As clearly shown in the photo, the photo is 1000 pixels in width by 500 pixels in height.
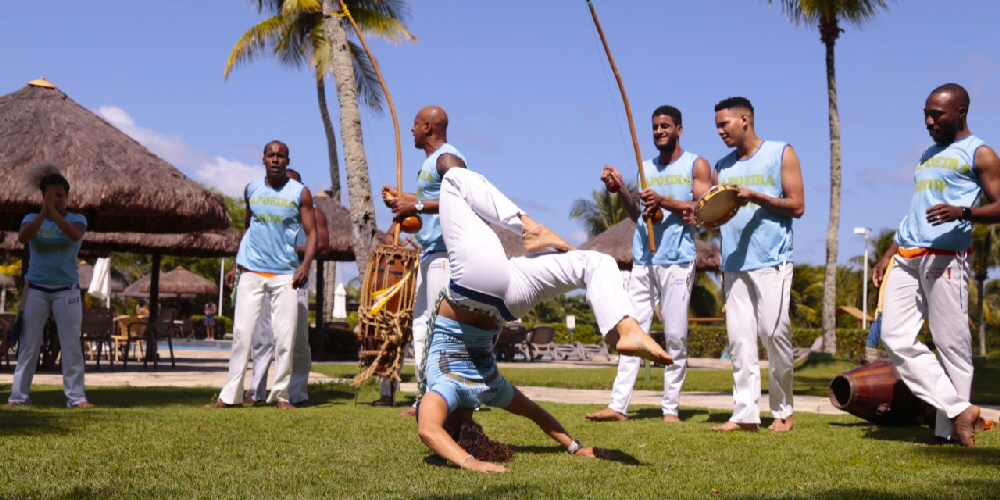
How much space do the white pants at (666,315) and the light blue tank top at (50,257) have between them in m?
4.29

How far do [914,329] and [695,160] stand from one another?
2266mm

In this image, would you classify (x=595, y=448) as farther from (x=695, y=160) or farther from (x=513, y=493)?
(x=695, y=160)

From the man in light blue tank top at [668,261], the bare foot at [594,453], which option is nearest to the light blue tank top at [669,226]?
the man in light blue tank top at [668,261]

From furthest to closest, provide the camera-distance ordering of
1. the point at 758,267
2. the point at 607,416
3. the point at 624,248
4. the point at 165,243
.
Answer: the point at 624,248 < the point at 165,243 < the point at 607,416 < the point at 758,267

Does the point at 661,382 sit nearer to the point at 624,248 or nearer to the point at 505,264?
the point at 505,264

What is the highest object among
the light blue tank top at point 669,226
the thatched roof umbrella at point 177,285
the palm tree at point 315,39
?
the palm tree at point 315,39

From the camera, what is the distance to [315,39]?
1315 inches

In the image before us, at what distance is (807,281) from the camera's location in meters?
54.2

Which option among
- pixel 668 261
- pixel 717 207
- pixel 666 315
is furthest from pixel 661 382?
pixel 717 207

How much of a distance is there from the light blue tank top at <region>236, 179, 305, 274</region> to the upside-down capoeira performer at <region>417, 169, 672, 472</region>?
11.8 ft

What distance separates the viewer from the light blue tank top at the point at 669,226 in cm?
775

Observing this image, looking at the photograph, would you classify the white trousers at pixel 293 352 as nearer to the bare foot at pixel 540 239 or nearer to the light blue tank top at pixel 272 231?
the light blue tank top at pixel 272 231

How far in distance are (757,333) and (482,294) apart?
2.77 meters

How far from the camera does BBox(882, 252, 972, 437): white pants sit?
6.09m
